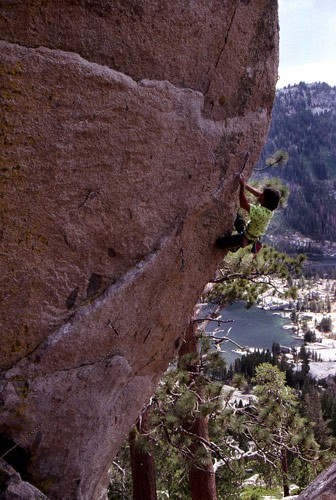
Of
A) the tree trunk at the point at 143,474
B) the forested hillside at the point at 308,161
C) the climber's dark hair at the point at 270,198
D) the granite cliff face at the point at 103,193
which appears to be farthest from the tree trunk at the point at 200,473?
the forested hillside at the point at 308,161

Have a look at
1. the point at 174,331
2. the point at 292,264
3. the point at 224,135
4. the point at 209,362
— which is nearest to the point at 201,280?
the point at 174,331

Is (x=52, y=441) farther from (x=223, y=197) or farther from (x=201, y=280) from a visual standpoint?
(x=223, y=197)

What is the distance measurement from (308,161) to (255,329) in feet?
377

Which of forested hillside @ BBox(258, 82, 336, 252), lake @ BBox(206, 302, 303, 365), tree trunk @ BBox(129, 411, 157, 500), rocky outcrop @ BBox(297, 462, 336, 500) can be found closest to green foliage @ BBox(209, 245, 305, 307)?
Result: tree trunk @ BBox(129, 411, 157, 500)

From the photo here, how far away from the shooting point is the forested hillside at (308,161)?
479ft

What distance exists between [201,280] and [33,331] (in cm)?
152

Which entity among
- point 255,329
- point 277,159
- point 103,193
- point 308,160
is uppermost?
point 308,160

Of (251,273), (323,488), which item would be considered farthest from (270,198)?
(251,273)

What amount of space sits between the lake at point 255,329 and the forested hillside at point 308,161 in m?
59.4

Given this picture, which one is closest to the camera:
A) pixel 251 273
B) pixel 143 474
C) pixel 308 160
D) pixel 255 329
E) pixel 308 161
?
pixel 143 474

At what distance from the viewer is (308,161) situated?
173 meters

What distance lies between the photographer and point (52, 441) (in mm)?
2730

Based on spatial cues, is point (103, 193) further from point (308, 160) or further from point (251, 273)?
point (308, 160)

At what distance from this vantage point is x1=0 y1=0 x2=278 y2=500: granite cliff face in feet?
7.97
